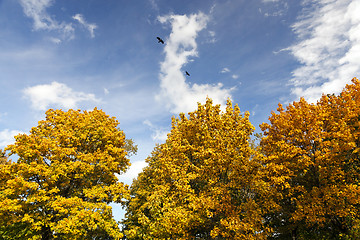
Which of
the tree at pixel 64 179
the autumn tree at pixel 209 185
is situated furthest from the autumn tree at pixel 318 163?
the tree at pixel 64 179

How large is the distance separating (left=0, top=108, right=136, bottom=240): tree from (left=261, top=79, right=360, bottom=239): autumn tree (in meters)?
13.8

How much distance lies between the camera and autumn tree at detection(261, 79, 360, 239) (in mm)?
17406

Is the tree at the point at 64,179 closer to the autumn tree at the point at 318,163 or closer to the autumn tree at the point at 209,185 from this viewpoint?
the autumn tree at the point at 209,185

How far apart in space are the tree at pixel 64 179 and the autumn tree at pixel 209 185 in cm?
391

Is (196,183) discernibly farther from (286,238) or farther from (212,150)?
(286,238)

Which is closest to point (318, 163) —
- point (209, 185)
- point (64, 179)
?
point (209, 185)

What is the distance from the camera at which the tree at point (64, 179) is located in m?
16.9

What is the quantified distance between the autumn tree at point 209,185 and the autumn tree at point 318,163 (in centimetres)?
271

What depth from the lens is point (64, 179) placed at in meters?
19.3

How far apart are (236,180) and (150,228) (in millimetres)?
7538

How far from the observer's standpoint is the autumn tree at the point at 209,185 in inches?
627

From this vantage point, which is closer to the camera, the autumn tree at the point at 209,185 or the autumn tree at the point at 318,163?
the autumn tree at the point at 209,185

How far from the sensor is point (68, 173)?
63.8 feet

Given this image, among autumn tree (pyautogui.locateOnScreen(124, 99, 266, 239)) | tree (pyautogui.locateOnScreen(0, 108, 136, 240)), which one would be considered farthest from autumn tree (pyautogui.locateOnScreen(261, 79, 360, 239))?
tree (pyautogui.locateOnScreen(0, 108, 136, 240))
